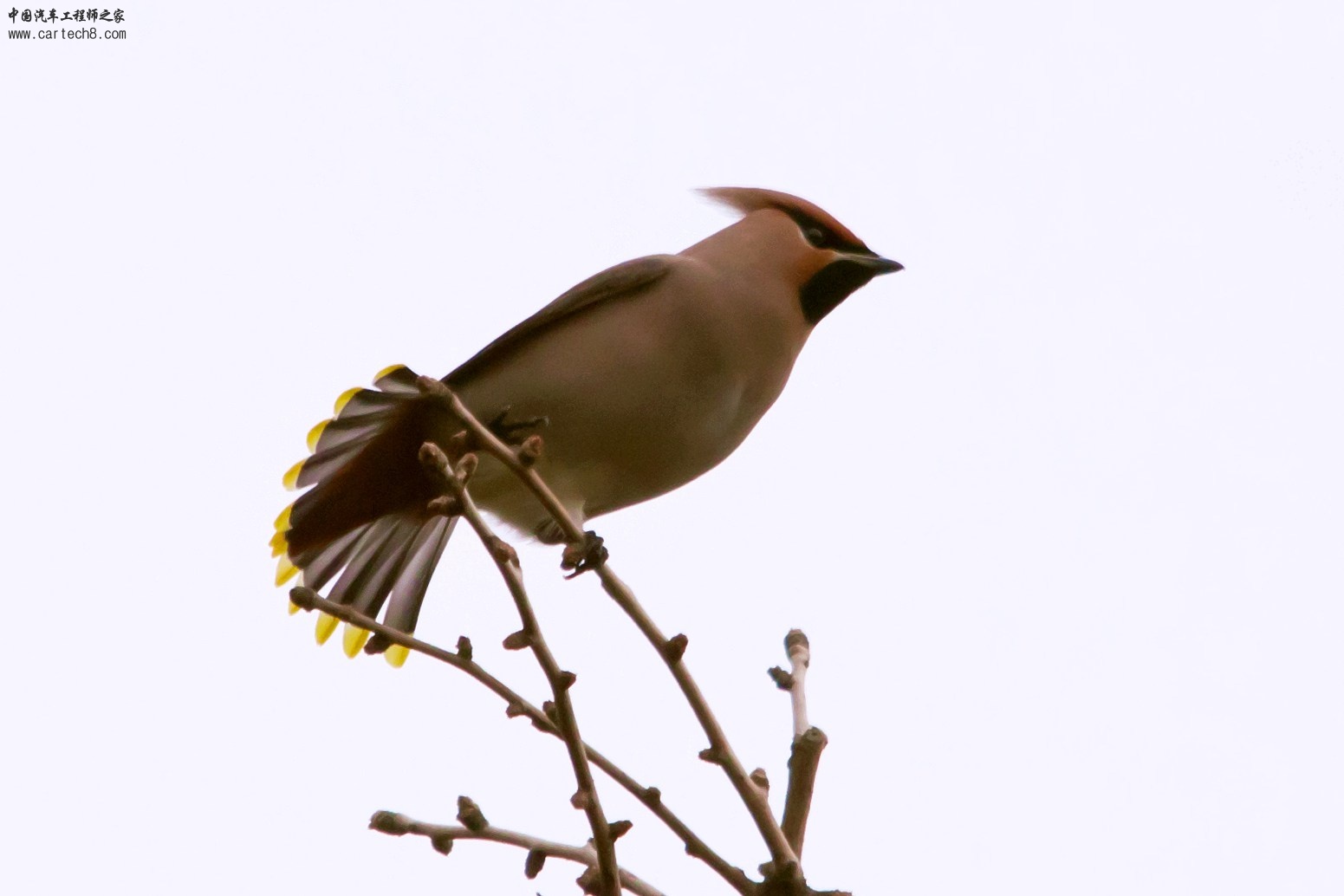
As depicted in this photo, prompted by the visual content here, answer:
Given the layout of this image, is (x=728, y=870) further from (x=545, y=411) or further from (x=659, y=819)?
(x=545, y=411)

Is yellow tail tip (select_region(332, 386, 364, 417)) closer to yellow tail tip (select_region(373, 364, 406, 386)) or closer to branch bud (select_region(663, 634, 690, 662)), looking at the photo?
yellow tail tip (select_region(373, 364, 406, 386))

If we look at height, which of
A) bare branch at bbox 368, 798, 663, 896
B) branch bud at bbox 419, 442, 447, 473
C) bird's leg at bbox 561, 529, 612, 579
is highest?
branch bud at bbox 419, 442, 447, 473

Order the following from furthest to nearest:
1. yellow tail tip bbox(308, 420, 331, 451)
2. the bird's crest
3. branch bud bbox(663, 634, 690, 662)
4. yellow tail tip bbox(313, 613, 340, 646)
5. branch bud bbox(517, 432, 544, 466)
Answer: the bird's crest < yellow tail tip bbox(313, 613, 340, 646) < yellow tail tip bbox(308, 420, 331, 451) < branch bud bbox(517, 432, 544, 466) < branch bud bbox(663, 634, 690, 662)

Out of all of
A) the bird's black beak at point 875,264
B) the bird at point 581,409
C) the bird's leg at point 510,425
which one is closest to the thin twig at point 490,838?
the bird at point 581,409

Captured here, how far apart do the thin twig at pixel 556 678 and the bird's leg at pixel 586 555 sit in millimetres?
223

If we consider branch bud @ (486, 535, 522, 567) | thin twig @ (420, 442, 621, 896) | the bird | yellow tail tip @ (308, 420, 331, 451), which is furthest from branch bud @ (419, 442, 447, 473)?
yellow tail tip @ (308, 420, 331, 451)

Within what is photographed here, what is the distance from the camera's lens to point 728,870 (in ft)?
6.04

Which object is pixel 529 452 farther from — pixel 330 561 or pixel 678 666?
pixel 330 561

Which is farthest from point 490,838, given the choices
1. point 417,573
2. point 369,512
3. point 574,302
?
point 417,573

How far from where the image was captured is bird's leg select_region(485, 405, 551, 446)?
3.60m

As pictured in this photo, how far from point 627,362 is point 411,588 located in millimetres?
985

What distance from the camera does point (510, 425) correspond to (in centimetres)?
364

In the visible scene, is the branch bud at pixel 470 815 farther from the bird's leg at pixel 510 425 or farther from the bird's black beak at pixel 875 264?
the bird's black beak at pixel 875 264

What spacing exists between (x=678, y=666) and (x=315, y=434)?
218cm
